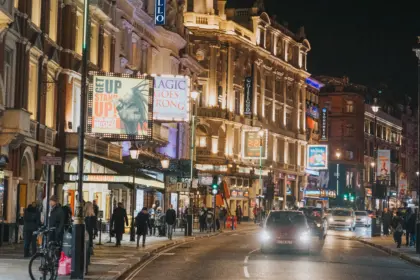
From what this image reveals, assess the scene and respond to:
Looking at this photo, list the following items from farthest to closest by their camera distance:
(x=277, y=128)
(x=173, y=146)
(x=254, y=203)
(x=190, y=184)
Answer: (x=277, y=128)
(x=254, y=203)
(x=173, y=146)
(x=190, y=184)

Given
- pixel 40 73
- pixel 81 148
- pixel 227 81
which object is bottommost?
pixel 81 148

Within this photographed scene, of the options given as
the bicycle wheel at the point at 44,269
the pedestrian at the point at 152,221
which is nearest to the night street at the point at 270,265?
the bicycle wheel at the point at 44,269

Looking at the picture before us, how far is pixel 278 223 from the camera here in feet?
113

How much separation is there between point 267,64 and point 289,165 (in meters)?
12.9

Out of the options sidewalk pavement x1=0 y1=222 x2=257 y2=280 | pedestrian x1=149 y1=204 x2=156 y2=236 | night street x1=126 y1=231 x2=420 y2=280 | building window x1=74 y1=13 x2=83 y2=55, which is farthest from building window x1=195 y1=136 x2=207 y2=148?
night street x1=126 y1=231 x2=420 y2=280

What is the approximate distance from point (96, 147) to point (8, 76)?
36.7 ft

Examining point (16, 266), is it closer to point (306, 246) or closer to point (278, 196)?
point (306, 246)

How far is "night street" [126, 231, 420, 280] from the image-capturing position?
24.5 m

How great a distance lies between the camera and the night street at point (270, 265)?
24531mm

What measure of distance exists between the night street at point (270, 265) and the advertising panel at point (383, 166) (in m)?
25.3

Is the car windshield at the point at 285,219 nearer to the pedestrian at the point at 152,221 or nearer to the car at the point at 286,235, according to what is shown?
the car at the point at 286,235

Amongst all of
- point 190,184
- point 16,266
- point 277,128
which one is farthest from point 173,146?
point 16,266

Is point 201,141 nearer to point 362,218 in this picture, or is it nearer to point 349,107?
point 362,218

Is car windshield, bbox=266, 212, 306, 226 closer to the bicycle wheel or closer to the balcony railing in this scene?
the balcony railing
